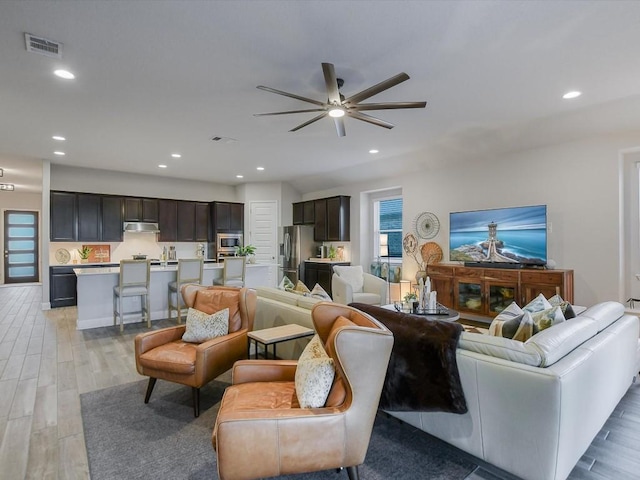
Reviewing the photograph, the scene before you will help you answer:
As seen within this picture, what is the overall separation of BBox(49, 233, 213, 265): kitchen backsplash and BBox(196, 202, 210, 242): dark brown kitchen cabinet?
14.9 inches

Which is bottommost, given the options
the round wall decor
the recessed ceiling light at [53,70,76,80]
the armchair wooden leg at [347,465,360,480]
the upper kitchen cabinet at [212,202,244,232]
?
the armchair wooden leg at [347,465,360,480]

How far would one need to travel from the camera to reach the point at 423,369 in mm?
2033

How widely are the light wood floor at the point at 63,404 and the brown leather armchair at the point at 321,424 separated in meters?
0.83

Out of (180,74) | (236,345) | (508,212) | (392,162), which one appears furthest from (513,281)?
(180,74)

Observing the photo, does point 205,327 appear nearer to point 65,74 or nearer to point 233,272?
point 65,74

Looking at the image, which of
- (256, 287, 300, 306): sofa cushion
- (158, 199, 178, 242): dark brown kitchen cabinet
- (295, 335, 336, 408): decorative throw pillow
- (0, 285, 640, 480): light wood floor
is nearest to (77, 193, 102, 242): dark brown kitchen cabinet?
(158, 199, 178, 242): dark brown kitchen cabinet

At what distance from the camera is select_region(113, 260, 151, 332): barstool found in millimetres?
5047

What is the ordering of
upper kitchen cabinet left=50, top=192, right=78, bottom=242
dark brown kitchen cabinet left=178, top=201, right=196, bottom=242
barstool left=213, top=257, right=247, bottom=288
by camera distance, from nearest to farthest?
barstool left=213, top=257, right=247, bottom=288 → upper kitchen cabinet left=50, top=192, right=78, bottom=242 → dark brown kitchen cabinet left=178, top=201, right=196, bottom=242

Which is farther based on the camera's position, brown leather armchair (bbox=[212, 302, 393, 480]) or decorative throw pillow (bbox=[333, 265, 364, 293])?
decorative throw pillow (bbox=[333, 265, 364, 293])

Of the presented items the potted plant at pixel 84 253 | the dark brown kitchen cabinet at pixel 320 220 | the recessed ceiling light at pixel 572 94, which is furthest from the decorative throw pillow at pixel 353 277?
the potted plant at pixel 84 253

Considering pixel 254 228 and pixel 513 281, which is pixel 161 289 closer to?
pixel 254 228

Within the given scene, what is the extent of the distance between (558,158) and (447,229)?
196 cm

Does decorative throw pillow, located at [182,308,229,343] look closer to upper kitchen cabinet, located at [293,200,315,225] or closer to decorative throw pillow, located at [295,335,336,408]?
decorative throw pillow, located at [295,335,336,408]

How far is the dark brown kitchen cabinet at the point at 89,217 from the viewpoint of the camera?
7.19 metres
